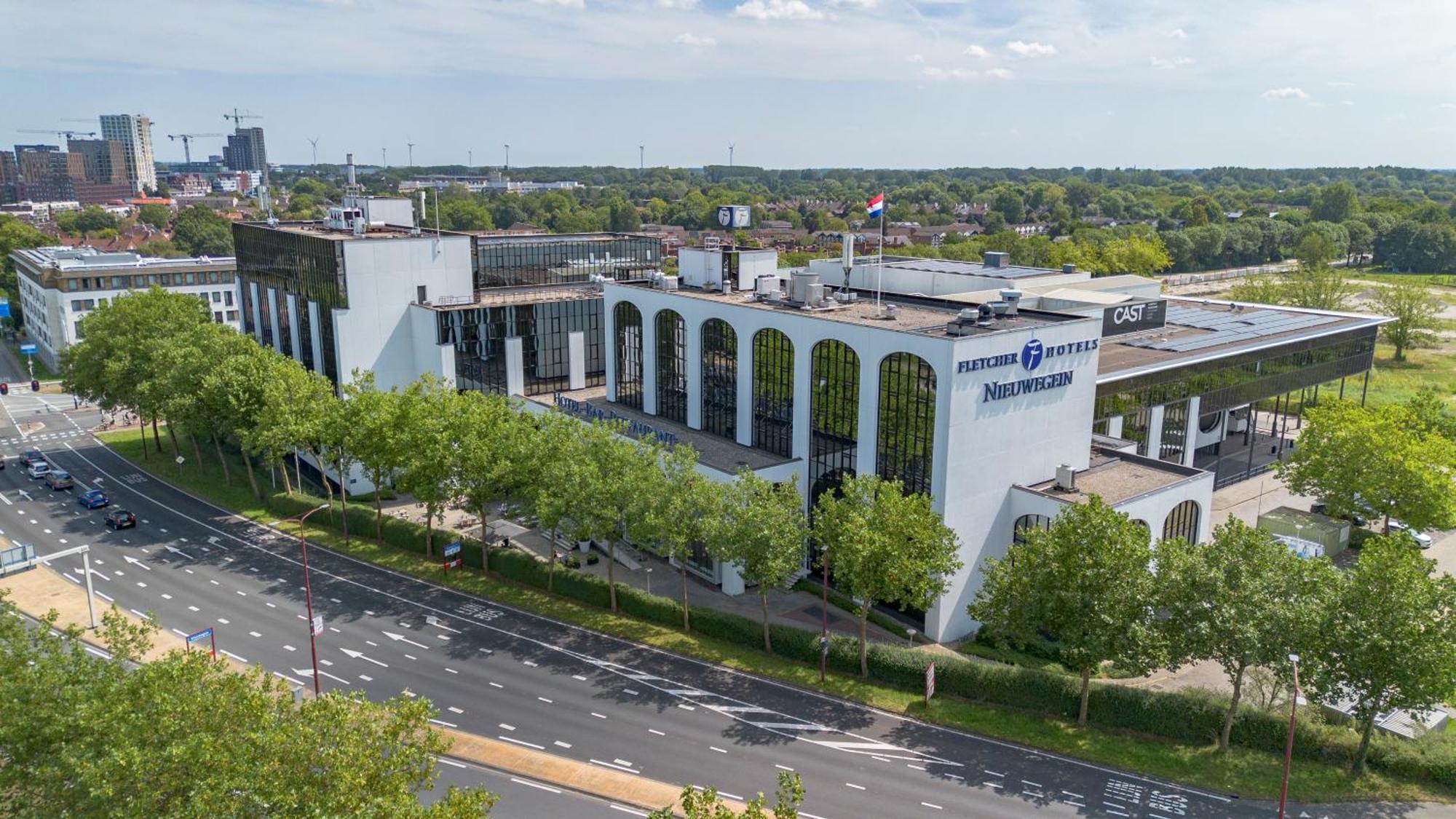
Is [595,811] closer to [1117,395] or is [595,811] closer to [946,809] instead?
[946,809]

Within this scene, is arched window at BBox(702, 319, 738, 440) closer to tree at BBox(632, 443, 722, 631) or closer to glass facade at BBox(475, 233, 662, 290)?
tree at BBox(632, 443, 722, 631)

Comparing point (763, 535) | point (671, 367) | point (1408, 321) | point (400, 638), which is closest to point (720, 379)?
point (671, 367)

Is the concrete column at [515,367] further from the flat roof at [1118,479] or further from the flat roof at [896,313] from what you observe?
the flat roof at [1118,479]

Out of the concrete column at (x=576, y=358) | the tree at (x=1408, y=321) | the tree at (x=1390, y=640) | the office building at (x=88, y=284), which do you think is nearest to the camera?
the tree at (x=1390, y=640)

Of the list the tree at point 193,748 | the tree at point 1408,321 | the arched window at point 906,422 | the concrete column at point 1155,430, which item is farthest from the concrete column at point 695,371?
the tree at point 1408,321

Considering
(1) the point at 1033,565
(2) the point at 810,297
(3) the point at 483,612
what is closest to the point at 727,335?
Answer: (2) the point at 810,297

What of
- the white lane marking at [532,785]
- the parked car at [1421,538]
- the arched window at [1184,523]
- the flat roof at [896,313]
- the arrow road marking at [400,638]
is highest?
the flat roof at [896,313]

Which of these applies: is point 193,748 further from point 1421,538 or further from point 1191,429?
point 1421,538
